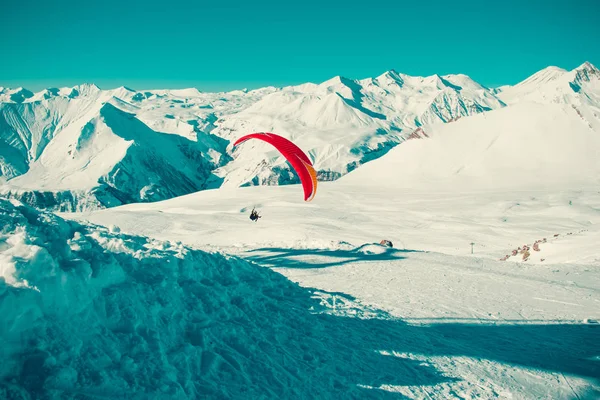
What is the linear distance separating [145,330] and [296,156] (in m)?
14.0

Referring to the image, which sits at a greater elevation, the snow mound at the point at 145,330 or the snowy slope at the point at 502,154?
the snowy slope at the point at 502,154

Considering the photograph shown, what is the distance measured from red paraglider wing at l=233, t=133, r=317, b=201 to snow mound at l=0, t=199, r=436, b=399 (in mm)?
9985

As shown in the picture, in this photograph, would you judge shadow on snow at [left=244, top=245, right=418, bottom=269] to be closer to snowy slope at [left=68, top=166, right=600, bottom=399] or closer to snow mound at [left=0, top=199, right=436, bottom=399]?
snowy slope at [left=68, top=166, right=600, bottom=399]

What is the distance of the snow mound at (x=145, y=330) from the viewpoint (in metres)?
5.24

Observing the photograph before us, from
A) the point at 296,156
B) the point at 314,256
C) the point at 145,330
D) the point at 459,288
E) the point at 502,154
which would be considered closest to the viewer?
the point at 145,330

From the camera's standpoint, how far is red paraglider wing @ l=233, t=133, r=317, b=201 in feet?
63.2

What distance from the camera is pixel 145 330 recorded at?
674 centimetres

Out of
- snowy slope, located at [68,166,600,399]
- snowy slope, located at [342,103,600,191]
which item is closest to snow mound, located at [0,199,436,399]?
snowy slope, located at [68,166,600,399]

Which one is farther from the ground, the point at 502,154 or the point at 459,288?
the point at 502,154

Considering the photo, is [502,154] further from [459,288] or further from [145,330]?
[145,330]

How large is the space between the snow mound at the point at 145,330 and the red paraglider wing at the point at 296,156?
9.98 metres

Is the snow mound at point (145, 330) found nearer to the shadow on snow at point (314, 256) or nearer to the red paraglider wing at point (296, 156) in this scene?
the shadow on snow at point (314, 256)

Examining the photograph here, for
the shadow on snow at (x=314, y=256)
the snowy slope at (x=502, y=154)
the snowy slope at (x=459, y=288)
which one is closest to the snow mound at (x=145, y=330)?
the snowy slope at (x=459, y=288)

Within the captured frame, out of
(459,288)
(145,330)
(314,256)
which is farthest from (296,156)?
(145,330)
